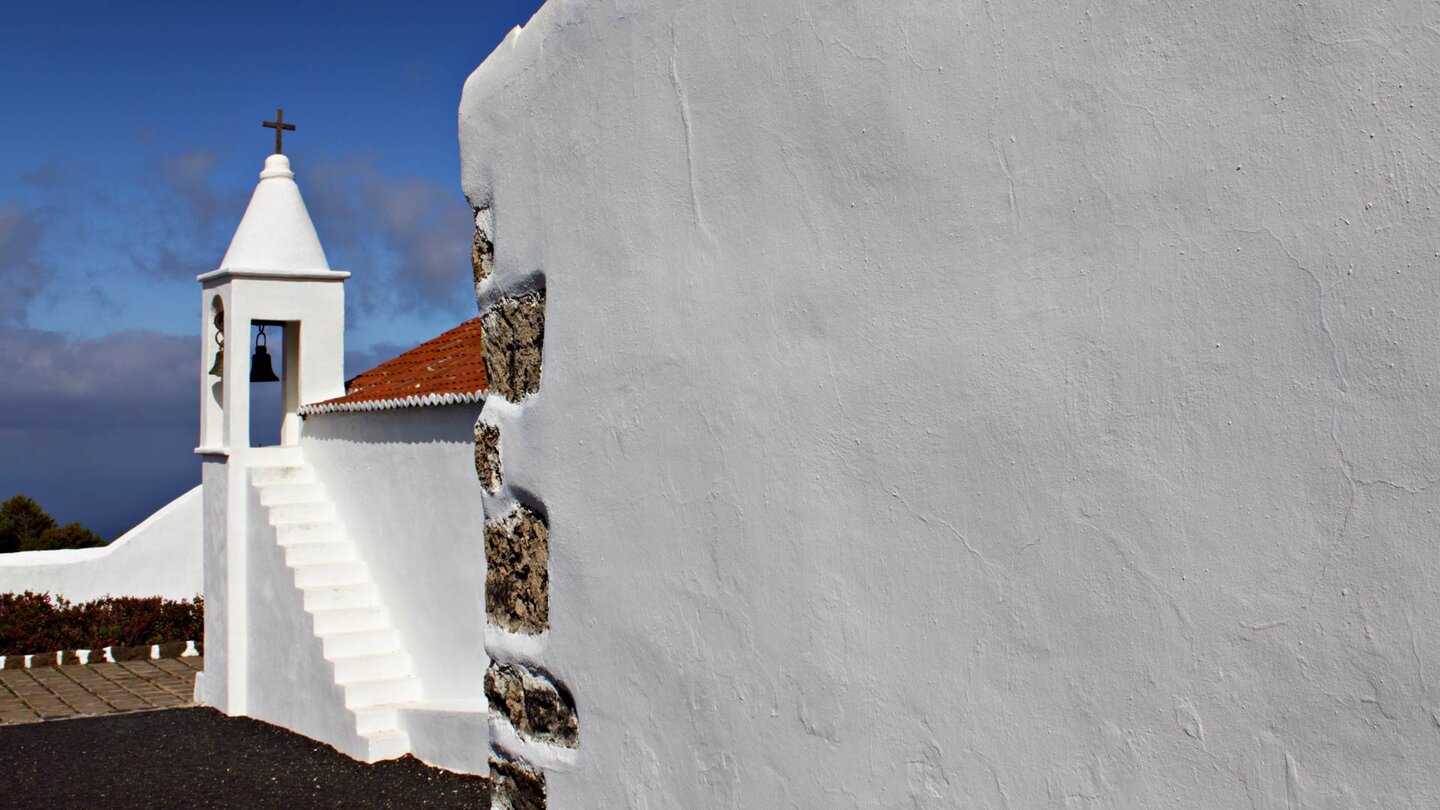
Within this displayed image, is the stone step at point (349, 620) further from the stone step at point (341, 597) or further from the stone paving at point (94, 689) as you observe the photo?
the stone paving at point (94, 689)

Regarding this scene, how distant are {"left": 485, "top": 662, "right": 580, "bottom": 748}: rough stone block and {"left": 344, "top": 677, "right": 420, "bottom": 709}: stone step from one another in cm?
620

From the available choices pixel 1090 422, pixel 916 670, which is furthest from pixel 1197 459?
pixel 916 670

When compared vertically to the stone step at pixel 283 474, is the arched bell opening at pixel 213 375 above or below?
above

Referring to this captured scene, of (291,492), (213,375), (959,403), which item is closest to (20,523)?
(213,375)

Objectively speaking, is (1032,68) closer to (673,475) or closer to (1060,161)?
(1060,161)

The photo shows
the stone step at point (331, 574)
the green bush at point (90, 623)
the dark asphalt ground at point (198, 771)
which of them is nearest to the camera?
the dark asphalt ground at point (198, 771)

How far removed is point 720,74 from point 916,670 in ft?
2.95

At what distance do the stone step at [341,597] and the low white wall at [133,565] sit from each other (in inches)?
238

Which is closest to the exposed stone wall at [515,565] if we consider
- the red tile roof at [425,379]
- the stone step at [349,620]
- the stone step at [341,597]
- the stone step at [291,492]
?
the red tile roof at [425,379]

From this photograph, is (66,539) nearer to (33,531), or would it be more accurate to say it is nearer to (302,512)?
(33,531)

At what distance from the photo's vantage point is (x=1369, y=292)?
1.07 metres

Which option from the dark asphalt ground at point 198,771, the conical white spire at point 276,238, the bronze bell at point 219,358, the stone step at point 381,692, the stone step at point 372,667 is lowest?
the dark asphalt ground at point 198,771

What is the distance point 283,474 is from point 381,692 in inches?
100

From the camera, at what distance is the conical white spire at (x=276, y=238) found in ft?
33.4
